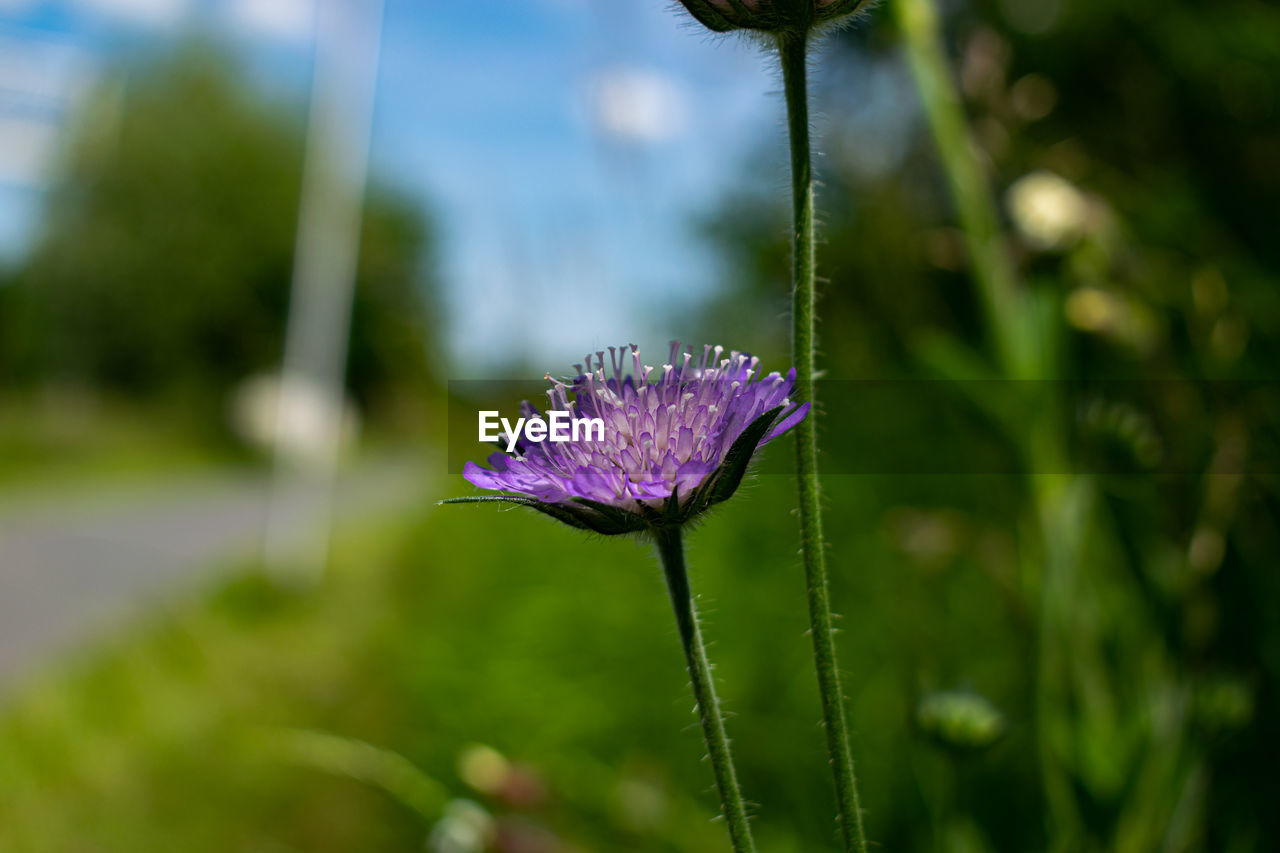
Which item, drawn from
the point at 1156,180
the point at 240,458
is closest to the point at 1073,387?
the point at 1156,180

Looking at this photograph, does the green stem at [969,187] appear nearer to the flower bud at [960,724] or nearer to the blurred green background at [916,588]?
the blurred green background at [916,588]

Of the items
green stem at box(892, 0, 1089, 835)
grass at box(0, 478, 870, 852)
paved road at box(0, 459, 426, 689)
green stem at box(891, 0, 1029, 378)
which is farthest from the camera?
paved road at box(0, 459, 426, 689)

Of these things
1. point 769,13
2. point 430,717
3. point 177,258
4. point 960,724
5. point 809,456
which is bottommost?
point 430,717

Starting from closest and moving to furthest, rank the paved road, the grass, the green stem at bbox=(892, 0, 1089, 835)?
the green stem at bbox=(892, 0, 1089, 835) < the grass < the paved road

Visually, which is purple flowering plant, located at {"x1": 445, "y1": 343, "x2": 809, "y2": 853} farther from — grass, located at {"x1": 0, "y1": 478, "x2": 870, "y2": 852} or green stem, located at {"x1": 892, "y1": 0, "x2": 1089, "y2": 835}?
green stem, located at {"x1": 892, "y1": 0, "x2": 1089, "y2": 835}

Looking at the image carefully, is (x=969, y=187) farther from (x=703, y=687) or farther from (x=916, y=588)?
(x=703, y=687)

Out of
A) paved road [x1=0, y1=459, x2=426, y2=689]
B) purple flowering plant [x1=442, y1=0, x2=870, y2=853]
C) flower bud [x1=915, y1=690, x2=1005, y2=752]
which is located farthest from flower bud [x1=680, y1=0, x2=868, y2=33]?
paved road [x1=0, y1=459, x2=426, y2=689]

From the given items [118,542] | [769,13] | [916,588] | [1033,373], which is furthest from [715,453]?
[118,542]
